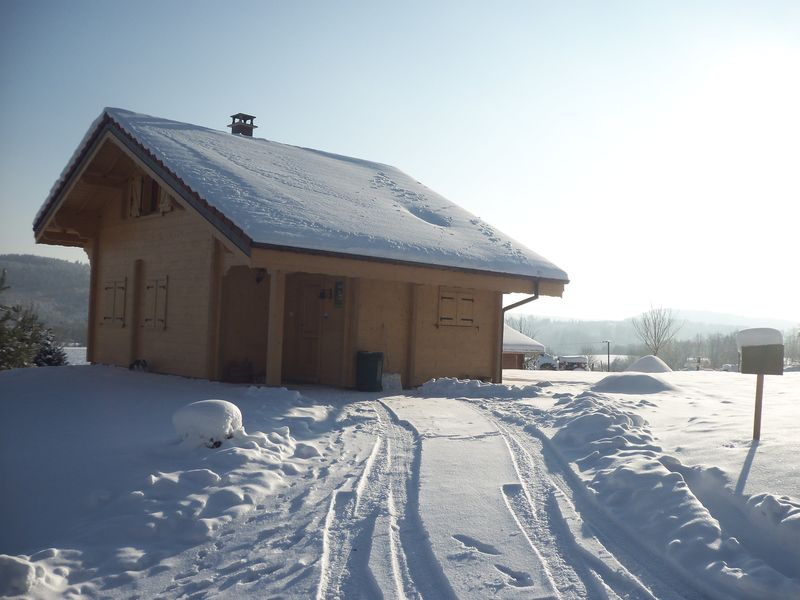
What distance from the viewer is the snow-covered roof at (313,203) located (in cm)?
1128

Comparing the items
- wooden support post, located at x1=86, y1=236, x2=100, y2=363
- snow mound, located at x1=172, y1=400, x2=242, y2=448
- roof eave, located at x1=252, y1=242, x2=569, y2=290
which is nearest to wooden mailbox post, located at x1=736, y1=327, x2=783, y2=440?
snow mound, located at x1=172, y1=400, x2=242, y2=448

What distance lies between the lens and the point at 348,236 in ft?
38.7

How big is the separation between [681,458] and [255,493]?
3.92 m

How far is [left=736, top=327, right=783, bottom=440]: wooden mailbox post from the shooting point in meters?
6.31

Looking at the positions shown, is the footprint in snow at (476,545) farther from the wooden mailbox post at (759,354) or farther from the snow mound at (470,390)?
the snow mound at (470,390)

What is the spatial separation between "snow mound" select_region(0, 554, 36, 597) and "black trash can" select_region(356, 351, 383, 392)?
881 centimetres

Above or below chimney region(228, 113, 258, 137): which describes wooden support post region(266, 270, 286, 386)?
below

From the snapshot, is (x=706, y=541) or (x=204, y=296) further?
(x=204, y=296)

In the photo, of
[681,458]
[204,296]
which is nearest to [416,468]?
[681,458]

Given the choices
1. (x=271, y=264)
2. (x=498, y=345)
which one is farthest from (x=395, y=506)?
(x=498, y=345)

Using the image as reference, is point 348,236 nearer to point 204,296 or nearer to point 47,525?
point 204,296

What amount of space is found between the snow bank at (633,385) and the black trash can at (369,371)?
4615 mm

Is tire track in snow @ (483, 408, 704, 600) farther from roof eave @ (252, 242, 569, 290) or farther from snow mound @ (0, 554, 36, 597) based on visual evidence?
roof eave @ (252, 242, 569, 290)

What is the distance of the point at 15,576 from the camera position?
12.5 feet
